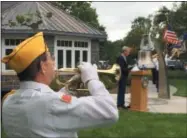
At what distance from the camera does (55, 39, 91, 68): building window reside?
22.6 m

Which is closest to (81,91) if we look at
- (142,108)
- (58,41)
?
(142,108)

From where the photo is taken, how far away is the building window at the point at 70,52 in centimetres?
2258

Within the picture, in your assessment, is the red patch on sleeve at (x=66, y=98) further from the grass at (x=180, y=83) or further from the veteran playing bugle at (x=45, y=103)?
the grass at (x=180, y=83)

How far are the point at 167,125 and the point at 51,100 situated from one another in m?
7.57

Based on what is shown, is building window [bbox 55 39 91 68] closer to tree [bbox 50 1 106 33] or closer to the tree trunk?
the tree trunk

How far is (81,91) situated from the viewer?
2.86 metres

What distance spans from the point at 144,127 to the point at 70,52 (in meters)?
14.2

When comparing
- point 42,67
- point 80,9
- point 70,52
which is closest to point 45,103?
point 42,67

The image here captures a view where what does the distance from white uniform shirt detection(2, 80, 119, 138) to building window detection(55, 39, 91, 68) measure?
19.9 metres

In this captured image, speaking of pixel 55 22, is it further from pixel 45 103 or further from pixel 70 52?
pixel 45 103

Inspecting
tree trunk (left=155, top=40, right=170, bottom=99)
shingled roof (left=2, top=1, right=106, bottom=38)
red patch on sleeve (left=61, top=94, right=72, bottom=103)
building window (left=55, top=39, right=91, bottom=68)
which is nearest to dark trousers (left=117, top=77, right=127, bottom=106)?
tree trunk (left=155, top=40, right=170, bottom=99)

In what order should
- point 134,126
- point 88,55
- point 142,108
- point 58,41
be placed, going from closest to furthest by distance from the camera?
point 134,126, point 142,108, point 58,41, point 88,55

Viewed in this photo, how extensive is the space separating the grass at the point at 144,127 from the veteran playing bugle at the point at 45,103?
19.4 feet

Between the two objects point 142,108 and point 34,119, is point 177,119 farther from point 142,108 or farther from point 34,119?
point 34,119
